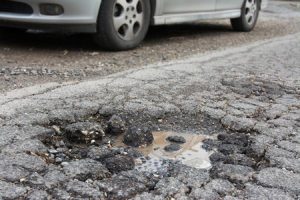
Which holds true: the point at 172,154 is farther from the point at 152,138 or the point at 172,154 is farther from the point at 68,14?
the point at 68,14

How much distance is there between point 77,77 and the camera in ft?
14.0

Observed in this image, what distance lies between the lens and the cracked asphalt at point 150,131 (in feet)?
7.65

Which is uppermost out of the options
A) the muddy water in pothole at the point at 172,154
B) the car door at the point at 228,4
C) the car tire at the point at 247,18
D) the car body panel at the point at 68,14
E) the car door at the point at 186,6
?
the car body panel at the point at 68,14

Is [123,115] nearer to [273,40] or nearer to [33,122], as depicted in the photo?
[33,122]

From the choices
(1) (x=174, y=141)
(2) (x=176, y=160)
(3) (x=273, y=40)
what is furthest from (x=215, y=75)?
(3) (x=273, y=40)

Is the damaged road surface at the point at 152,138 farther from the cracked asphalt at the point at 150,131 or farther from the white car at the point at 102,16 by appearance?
the white car at the point at 102,16

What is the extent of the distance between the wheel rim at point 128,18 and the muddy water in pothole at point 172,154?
7.67 feet

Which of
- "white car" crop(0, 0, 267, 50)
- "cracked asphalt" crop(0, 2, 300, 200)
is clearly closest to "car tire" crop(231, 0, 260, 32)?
"white car" crop(0, 0, 267, 50)

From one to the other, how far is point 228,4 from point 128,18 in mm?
2355

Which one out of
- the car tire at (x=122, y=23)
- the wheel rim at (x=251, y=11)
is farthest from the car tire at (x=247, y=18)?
the car tire at (x=122, y=23)

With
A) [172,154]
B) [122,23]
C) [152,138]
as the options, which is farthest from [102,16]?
[172,154]

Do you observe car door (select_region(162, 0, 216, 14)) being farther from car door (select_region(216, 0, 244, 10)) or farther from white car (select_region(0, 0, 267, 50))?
car door (select_region(216, 0, 244, 10))

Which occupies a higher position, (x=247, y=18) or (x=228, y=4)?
(x=228, y=4)

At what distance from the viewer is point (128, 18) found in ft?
17.2
